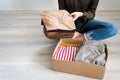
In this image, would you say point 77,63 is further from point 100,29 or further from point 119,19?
point 119,19

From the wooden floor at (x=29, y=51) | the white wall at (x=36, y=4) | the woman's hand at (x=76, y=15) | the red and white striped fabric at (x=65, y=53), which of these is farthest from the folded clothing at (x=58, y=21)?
the white wall at (x=36, y=4)

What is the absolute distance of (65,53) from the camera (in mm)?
1637

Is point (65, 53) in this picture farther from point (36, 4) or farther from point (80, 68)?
point (36, 4)

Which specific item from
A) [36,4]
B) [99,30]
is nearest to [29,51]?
[99,30]

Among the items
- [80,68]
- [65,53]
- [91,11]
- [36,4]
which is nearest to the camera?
[80,68]

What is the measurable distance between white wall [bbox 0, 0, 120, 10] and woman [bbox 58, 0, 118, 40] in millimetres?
997

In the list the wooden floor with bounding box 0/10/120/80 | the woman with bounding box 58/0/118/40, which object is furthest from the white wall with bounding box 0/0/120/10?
the woman with bounding box 58/0/118/40

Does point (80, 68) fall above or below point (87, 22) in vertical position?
below

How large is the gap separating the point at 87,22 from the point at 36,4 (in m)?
1.19

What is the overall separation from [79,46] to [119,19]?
3.56 ft

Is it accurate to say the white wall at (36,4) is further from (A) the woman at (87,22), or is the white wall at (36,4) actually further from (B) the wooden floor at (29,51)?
(A) the woman at (87,22)

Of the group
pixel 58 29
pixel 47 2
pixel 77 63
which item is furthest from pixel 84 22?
pixel 47 2

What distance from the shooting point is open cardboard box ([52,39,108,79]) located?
1.47 m

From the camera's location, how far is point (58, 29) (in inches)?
67.7
